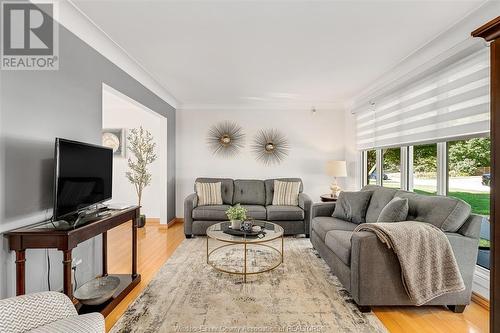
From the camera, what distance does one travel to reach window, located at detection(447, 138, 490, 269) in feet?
8.36

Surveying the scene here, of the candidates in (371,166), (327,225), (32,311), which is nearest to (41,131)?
(32,311)

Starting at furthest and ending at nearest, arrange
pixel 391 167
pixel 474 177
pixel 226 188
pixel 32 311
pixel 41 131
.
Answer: pixel 226 188 < pixel 391 167 < pixel 474 177 < pixel 41 131 < pixel 32 311

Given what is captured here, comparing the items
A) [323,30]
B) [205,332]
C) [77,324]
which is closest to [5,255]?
[77,324]

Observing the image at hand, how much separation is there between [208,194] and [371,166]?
9.95 feet

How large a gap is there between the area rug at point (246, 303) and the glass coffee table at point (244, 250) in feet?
0.25

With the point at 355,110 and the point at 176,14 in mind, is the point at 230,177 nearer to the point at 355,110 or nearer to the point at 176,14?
the point at 355,110

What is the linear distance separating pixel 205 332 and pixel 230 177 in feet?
12.2

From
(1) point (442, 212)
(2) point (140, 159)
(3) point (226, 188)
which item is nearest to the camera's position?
(1) point (442, 212)

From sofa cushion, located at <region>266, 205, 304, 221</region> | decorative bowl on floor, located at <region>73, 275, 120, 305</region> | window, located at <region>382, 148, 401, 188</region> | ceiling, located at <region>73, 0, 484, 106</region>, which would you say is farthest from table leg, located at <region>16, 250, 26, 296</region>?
window, located at <region>382, 148, 401, 188</region>

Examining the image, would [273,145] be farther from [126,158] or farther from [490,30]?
[490,30]

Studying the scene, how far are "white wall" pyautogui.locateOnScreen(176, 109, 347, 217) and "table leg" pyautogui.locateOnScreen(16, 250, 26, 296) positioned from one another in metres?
3.80

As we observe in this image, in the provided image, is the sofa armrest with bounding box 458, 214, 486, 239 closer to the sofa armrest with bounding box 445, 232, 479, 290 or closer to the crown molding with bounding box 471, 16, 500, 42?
the sofa armrest with bounding box 445, 232, 479, 290

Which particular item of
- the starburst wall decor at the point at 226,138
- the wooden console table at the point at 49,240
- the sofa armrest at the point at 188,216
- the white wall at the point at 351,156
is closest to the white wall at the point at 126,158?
the starburst wall decor at the point at 226,138

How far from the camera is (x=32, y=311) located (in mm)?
1215
